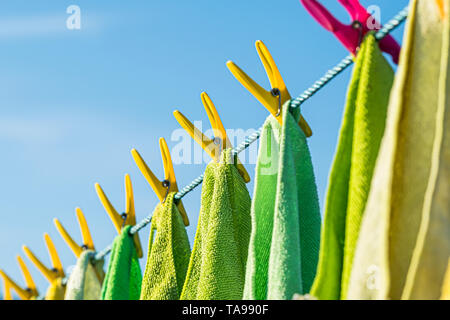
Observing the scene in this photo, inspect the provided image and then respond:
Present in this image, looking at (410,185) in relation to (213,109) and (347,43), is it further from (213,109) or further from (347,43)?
(213,109)

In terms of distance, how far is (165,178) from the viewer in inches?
44.8

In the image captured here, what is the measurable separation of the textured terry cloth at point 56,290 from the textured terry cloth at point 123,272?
363mm

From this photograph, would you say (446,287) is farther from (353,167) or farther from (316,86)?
(316,86)

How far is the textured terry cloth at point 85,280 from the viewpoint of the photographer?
1.27 meters

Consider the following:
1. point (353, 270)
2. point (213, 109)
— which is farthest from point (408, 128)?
point (213, 109)

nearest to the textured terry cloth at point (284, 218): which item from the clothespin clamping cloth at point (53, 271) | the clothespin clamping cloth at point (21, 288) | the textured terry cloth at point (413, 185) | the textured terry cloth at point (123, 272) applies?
the textured terry cloth at point (413, 185)

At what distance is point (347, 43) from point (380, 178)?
20 centimetres

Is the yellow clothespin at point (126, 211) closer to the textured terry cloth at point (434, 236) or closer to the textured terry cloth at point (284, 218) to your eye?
the textured terry cloth at point (284, 218)

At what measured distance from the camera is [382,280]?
0.56m

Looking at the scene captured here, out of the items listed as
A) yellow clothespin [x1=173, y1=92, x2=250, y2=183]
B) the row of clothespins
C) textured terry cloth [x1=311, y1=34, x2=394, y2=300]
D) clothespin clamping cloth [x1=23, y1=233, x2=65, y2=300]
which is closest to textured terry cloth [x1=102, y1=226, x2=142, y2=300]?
the row of clothespins

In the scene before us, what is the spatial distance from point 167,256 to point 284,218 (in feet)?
1.11

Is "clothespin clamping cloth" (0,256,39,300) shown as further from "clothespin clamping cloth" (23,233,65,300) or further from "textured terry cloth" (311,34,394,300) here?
"textured terry cloth" (311,34,394,300)

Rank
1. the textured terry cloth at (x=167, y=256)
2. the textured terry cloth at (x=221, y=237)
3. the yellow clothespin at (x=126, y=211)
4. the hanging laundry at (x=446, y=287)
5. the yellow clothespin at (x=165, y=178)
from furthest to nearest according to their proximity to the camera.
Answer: the yellow clothespin at (x=126, y=211), the yellow clothespin at (x=165, y=178), the textured terry cloth at (x=167, y=256), the textured terry cloth at (x=221, y=237), the hanging laundry at (x=446, y=287)
